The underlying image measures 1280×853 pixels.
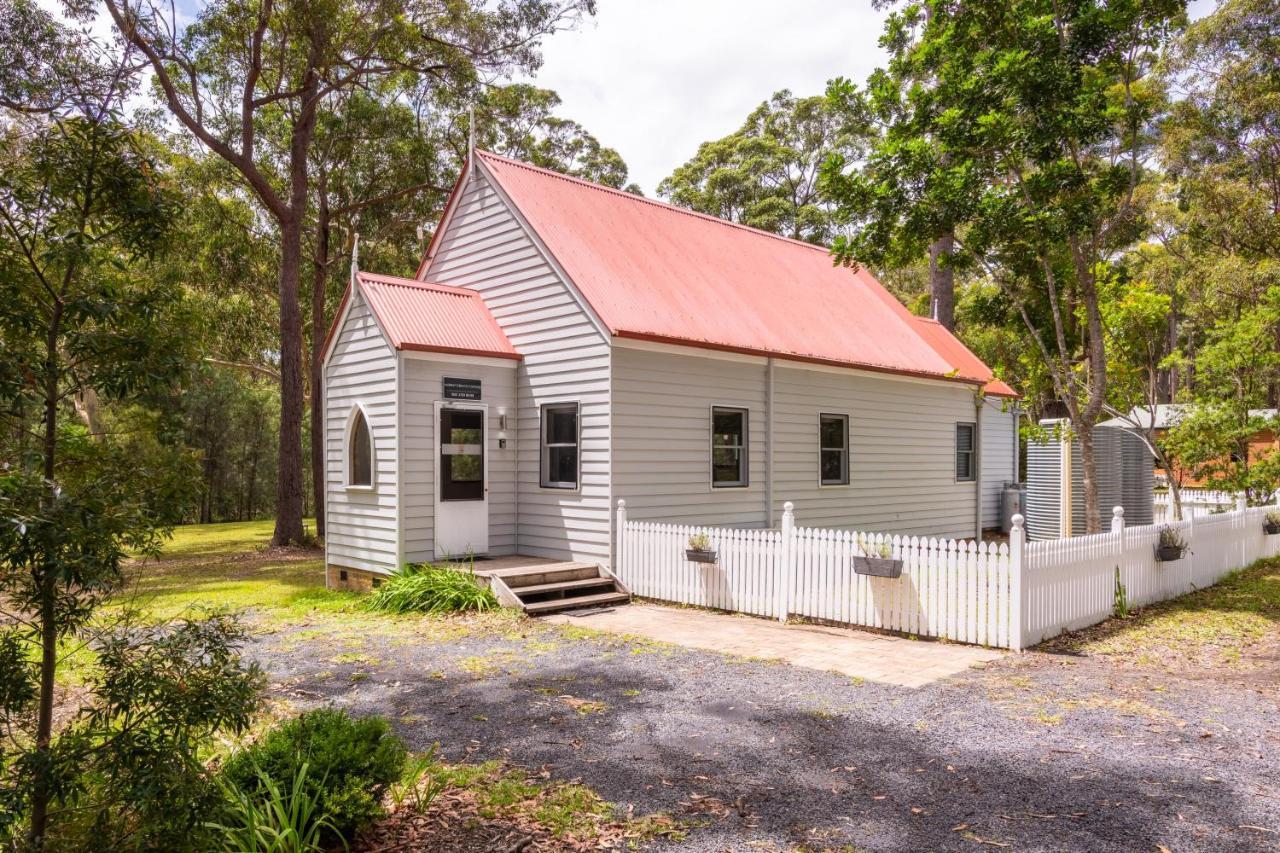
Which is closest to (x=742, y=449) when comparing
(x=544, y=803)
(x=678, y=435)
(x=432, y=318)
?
(x=678, y=435)

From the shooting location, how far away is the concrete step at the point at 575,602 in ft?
34.5

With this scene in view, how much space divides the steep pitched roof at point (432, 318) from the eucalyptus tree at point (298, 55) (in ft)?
22.1

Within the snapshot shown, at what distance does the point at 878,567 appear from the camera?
9.33m

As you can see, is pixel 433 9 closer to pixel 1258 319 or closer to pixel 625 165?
pixel 625 165

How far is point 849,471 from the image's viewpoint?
15500mm

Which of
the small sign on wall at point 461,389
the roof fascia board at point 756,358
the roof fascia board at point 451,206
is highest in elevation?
the roof fascia board at point 451,206

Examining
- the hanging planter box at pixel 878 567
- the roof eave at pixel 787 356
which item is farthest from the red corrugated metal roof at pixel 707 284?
the hanging planter box at pixel 878 567

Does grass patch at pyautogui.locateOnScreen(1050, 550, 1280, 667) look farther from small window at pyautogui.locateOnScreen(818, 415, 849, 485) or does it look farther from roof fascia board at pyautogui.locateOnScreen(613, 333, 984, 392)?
roof fascia board at pyautogui.locateOnScreen(613, 333, 984, 392)

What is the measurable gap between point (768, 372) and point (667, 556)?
4105mm

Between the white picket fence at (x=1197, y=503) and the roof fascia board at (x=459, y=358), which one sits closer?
the roof fascia board at (x=459, y=358)

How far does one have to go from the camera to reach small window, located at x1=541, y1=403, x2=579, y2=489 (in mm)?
12336

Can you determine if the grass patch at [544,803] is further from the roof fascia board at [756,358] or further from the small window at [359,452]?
the small window at [359,452]

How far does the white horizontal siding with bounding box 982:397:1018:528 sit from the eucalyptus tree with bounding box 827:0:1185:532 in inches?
373

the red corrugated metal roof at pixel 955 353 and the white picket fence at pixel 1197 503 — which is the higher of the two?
the red corrugated metal roof at pixel 955 353
